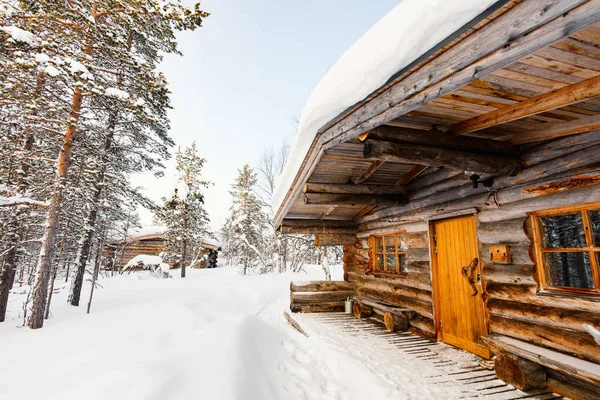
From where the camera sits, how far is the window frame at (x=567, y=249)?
3.18m

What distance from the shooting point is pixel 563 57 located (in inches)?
74.9

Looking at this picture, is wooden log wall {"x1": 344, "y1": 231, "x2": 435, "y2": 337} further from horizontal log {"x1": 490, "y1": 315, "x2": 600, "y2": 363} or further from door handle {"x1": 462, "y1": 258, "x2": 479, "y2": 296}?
horizontal log {"x1": 490, "y1": 315, "x2": 600, "y2": 363}

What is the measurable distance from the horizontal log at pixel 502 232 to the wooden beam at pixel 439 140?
1044mm

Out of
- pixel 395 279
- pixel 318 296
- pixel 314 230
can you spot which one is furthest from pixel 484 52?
pixel 318 296

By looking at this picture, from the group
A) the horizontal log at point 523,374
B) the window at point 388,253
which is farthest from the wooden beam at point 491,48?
the window at point 388,253

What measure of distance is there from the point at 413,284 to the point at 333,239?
3045mm

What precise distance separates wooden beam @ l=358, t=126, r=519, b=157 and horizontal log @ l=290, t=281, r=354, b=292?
20.4 feet

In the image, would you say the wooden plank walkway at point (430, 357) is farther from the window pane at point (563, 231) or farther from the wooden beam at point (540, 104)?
the wooden beam at point (540, 104)

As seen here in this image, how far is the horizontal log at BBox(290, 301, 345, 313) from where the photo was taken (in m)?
8.19

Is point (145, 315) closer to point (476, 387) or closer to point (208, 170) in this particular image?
point (476, 387)

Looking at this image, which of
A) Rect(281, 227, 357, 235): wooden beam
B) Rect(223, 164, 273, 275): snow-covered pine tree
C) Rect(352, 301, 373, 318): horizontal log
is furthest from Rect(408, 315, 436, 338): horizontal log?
Rect(223, 164, 273, 275): snow-covered pine tree

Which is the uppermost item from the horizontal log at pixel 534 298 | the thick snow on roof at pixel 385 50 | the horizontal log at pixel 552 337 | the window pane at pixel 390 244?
the thick snow on roof at pixel 385 50

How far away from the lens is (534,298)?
3.63 metres

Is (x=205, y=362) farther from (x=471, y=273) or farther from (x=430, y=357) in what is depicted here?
(x=471, y=273)
